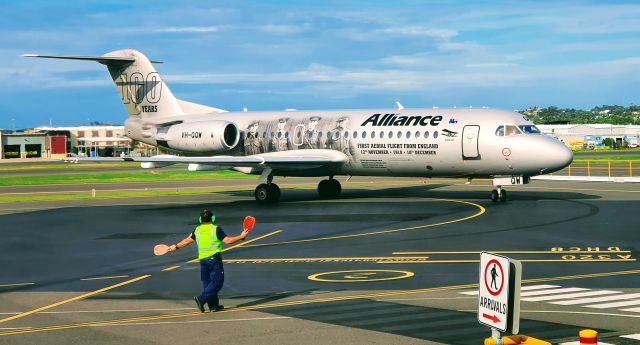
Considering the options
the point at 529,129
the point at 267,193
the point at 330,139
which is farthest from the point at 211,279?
the point at 330,139

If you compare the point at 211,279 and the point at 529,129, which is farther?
the point at 529,129

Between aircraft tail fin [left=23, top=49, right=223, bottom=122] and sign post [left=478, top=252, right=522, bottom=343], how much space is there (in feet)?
129

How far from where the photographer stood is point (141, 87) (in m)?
48.8

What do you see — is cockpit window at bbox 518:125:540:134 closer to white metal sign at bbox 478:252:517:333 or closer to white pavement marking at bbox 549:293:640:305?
white pavement marking at bbox 549:293:640:305

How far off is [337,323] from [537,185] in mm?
41595

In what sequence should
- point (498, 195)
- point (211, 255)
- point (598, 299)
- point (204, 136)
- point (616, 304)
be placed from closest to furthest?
point (616, 304) → point (211, 255) → point (598, 299) → point (498, 195) → point (204, 136)

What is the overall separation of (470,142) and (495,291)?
2798 cm

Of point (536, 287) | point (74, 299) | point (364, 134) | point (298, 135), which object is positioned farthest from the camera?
point (298, 135)

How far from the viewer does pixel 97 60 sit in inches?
1869

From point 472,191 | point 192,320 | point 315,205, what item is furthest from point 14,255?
point 472,191

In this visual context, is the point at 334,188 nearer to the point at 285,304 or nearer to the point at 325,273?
the point at 325,273

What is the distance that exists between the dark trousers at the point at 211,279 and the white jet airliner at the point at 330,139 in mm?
23138

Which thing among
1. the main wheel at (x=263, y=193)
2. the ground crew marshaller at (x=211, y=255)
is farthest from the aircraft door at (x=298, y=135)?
the ground crew marshaller at (x=211, y=255)

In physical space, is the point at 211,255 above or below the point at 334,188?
above
